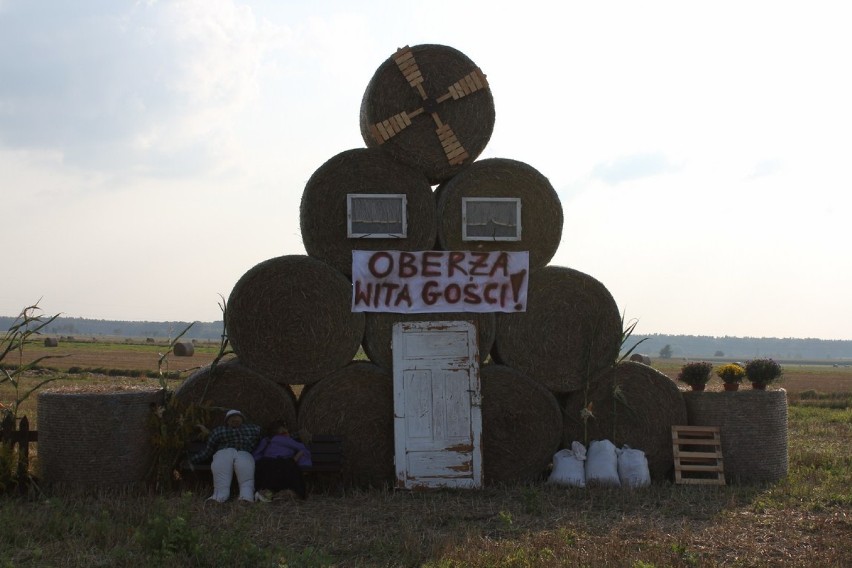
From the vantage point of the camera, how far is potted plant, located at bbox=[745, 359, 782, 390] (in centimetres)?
1167

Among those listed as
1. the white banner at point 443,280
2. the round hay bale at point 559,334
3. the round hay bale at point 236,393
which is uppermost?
the white banner at point 443,280

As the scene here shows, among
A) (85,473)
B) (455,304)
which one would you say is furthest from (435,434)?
(85,473)

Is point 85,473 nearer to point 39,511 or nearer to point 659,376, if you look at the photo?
point 39,511

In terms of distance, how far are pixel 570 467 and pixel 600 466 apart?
1.13ft

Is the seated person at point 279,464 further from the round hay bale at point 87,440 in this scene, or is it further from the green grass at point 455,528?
the round hay bale at point 87,440

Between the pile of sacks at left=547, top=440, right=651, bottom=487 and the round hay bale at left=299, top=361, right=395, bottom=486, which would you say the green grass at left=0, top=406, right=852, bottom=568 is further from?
the round hay bale at left=299, top=361, right=395, bottom=486

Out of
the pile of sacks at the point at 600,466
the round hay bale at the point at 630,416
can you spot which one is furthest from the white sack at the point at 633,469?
the round hay bale at the point at 630,416

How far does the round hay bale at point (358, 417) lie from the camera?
36.1 feet

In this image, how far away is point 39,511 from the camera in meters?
8.64

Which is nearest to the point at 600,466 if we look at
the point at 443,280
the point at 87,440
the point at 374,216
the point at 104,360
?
the point at 443,280

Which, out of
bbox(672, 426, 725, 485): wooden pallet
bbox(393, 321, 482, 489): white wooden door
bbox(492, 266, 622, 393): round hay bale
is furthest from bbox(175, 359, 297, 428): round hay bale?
bbox(672, 426, 725, 485): wooden pallet

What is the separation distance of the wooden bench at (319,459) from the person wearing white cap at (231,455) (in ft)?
0.32

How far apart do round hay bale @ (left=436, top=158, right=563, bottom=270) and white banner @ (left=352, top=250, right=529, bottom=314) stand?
0.18 m

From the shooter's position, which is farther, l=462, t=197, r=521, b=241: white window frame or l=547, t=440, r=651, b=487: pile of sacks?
l=462, t=197, r=521, b=241: white window frame
